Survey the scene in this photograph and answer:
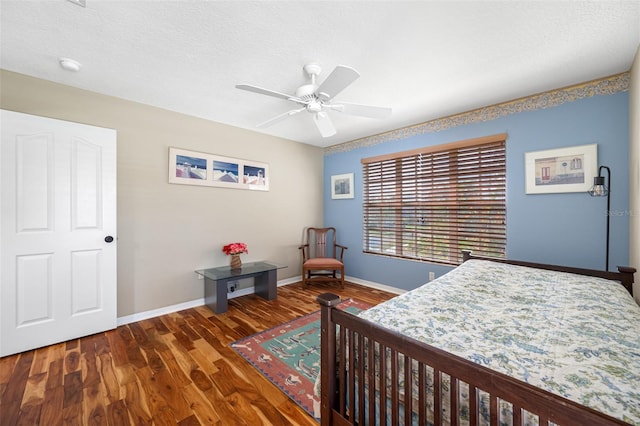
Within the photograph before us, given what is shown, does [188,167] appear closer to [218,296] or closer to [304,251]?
[218,296]

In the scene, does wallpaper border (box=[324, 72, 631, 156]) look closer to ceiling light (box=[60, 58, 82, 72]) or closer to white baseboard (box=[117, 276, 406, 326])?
white baseboard (box=[117, 276, 406, 326])

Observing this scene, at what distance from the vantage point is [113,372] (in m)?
1.96

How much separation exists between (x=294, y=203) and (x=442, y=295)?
320 cm

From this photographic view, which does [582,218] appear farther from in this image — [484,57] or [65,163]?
[65,163]

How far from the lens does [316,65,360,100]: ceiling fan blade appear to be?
165cm

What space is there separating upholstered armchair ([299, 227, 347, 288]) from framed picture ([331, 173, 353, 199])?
25.5 inches

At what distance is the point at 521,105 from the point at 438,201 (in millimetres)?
1369

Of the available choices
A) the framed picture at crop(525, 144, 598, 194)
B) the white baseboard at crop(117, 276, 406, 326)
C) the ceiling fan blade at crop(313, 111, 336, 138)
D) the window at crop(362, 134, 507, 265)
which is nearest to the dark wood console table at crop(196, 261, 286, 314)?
the white baseboard at crop(117, 276, 406, 326)

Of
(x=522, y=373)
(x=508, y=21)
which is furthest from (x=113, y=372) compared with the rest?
(x=508, y=21)

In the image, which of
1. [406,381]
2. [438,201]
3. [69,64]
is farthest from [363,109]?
[69,64]

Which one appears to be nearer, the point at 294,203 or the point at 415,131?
the point at 415,131

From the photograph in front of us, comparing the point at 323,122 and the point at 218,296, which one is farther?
the point at 218,296

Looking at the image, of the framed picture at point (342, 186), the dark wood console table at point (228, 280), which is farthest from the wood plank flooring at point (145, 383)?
the framed picture at point (342, 186)

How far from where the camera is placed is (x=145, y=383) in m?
1.83
